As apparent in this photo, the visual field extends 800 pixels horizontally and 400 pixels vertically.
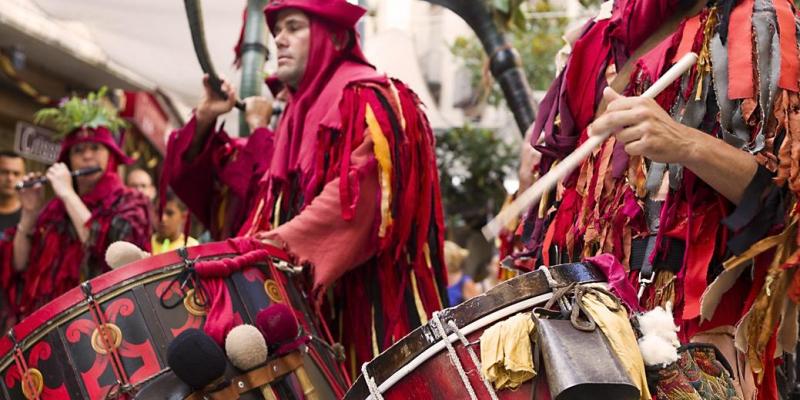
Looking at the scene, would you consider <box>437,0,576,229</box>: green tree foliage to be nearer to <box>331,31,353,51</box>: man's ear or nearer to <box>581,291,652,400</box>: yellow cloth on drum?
<box>331,31,353,51</box>: man's ear

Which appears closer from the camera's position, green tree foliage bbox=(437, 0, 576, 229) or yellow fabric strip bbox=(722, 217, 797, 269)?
yellow fabric strip bbox=(722, 217, 797, 269)

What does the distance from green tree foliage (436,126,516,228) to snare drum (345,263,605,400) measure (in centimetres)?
1344

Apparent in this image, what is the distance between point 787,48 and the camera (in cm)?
215

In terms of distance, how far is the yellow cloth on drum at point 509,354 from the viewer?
174 cm

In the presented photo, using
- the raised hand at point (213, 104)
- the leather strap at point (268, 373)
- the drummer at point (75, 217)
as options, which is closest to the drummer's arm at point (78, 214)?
the drummer at point (75, 217)

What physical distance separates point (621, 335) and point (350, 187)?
1628 millimetres

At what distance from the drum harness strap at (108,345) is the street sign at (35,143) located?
5.63 metres

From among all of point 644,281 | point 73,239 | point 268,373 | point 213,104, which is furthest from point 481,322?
point 73,239

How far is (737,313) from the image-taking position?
223 cm

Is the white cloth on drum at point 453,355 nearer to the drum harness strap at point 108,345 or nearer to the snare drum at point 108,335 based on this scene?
the snare drum at point 108,335

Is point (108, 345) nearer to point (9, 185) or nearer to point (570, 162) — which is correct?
point (570, 162)

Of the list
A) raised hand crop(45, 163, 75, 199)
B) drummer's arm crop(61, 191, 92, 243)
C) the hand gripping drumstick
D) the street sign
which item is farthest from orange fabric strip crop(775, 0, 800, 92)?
the street sign

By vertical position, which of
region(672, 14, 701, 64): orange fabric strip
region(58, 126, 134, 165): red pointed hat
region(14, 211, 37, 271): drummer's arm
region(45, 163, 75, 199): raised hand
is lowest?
region(672, 14, 701, 64): orange fabric strip

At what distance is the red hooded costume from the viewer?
16.9 ft
